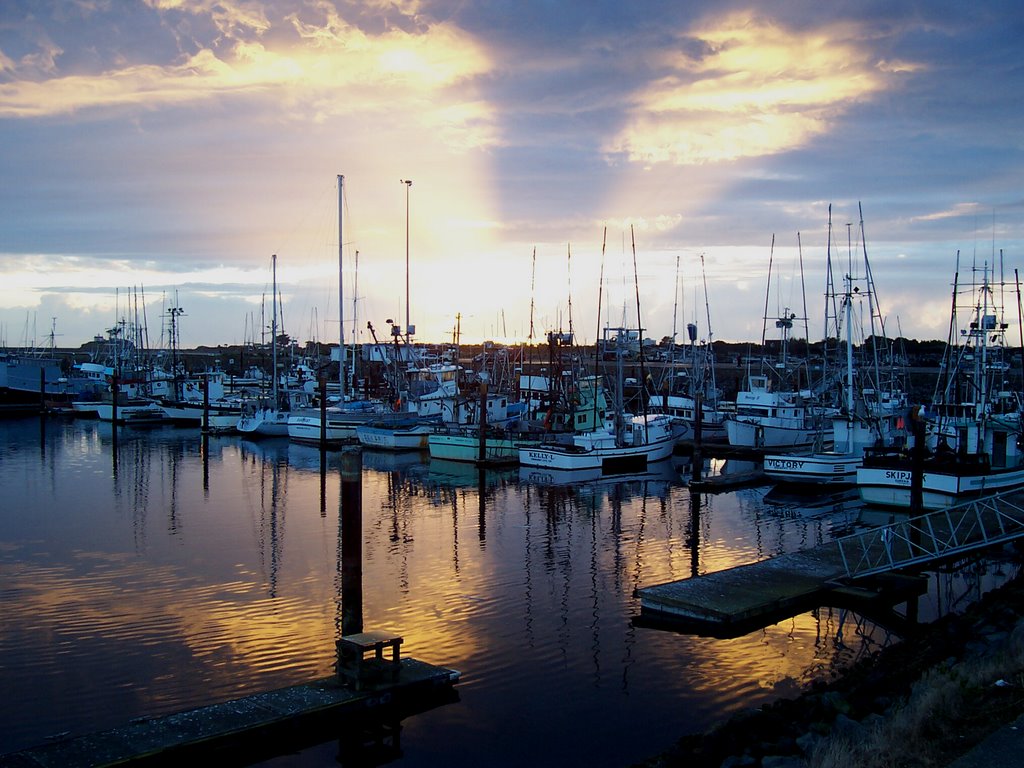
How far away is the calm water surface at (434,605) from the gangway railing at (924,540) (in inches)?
45.6

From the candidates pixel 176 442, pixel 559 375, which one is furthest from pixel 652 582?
pixel 176 442

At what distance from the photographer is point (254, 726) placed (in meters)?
12.3

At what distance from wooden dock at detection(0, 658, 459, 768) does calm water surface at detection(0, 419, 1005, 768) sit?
0.34m

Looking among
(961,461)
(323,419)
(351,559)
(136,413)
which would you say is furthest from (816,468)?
(136,413)

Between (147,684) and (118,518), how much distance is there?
58.5 ft

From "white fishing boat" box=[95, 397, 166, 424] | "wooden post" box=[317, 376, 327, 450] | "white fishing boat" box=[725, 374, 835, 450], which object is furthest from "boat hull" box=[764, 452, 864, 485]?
"white fishing boat" box=[95, 397, 166, 424]

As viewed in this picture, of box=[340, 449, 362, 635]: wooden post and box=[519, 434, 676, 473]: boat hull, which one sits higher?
box=[340, 449, 362, 635]: wooden post

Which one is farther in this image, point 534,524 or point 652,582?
point 534,524

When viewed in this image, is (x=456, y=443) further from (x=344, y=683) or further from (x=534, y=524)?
(x=344, y=683)

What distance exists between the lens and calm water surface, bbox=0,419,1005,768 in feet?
47.7

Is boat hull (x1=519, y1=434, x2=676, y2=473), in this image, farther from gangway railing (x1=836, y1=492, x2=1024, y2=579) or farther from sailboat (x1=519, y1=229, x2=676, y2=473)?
gangway railing (x1=836, y1=492, x2=1024, y2=579)

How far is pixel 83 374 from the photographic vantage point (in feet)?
321

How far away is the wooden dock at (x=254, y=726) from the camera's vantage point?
37.3 ft

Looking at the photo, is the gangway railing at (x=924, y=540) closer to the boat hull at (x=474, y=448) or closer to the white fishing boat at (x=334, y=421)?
the boat hull at (x=474, y=448)
